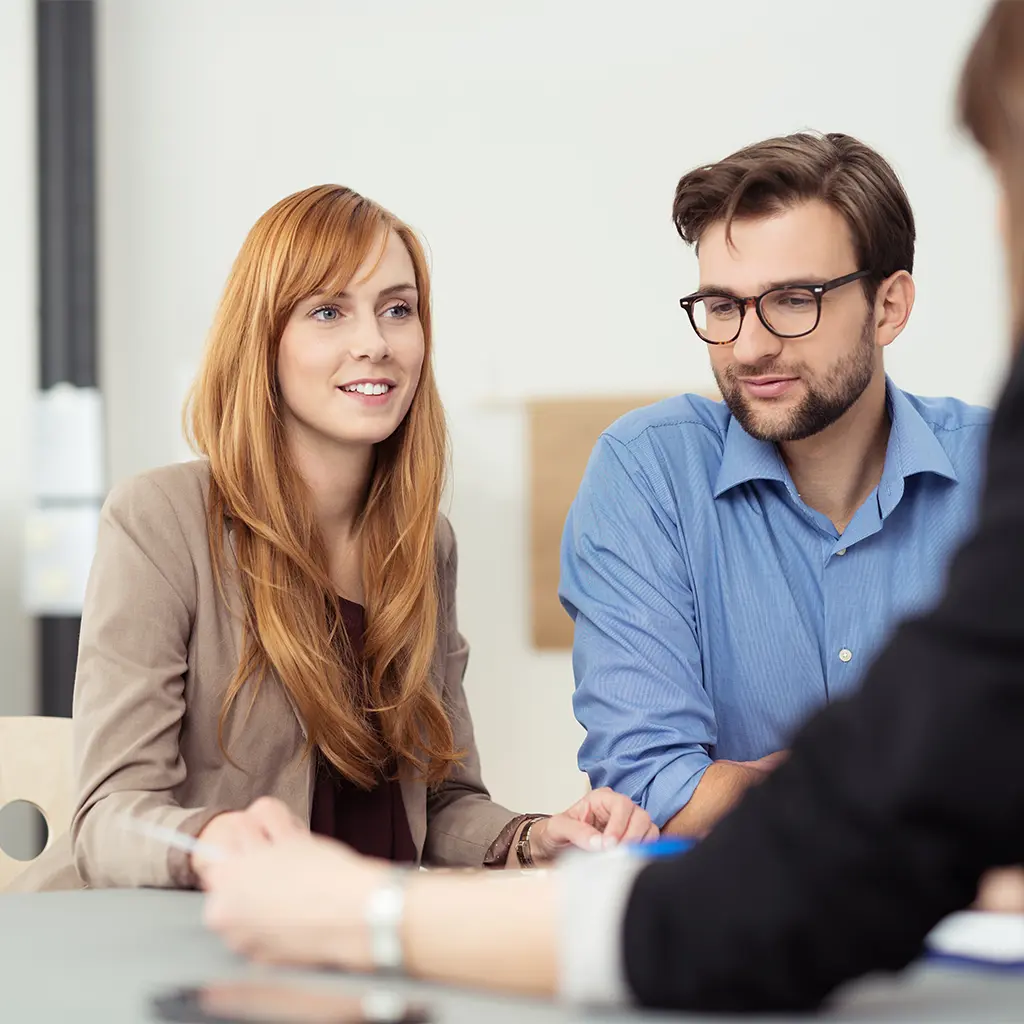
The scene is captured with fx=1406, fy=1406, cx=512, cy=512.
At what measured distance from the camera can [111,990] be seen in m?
0.87

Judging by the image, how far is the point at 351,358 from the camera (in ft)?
6.19

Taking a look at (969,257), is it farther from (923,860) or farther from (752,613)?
(923,860)

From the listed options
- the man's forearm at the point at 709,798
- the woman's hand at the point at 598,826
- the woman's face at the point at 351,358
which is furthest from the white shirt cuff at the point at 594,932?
the woman's face at the point at 351,358

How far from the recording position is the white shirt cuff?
2.58 ft

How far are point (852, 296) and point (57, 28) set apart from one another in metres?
2.81

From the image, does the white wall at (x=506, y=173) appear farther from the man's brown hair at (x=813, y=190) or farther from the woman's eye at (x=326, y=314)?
the woman's eye at (x=326, y=314)

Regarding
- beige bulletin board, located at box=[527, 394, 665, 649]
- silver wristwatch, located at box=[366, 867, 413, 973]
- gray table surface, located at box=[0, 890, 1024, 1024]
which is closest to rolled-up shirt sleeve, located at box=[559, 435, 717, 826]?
gray table surface, located at box=[0, 890, 1024, 1024]

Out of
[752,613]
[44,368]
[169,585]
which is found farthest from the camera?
[44,368]

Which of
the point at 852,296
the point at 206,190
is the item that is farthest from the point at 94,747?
the point at 206,190

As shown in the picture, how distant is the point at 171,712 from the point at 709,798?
63 cm

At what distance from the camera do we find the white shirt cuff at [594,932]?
79cm

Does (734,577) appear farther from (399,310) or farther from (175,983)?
(175,983)

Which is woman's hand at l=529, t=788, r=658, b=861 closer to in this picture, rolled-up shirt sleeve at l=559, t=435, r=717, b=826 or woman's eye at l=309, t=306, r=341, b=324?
rolled-up shirt sleeve at l=559, t=435, r=717, b=826

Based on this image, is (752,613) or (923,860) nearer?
(923,860)
